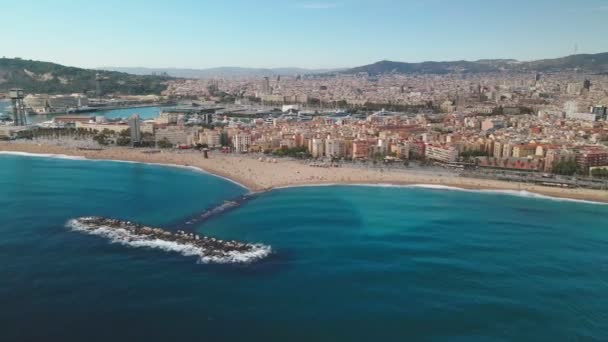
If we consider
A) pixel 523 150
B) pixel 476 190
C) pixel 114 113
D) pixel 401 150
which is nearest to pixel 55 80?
pixel 114 113

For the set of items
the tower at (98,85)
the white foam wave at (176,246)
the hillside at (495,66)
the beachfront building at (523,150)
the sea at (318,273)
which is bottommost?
the sea at (318,273)

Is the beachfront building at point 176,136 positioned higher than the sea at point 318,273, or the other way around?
the beachfront building at point 176,136

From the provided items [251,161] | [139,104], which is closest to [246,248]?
[251,161]

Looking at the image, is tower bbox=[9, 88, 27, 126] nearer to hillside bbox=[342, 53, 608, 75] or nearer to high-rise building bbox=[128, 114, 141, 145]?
high-rise building bbox=[128, 114, 141, 145]

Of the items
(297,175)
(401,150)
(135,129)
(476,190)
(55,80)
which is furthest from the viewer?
(55,80)

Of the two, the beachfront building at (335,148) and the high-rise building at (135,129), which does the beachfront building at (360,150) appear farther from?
the high-rise building at (135,129)

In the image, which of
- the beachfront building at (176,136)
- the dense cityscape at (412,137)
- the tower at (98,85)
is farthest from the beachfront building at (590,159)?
the tower at (98,85)

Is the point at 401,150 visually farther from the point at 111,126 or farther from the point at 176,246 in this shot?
the point at 111,126
